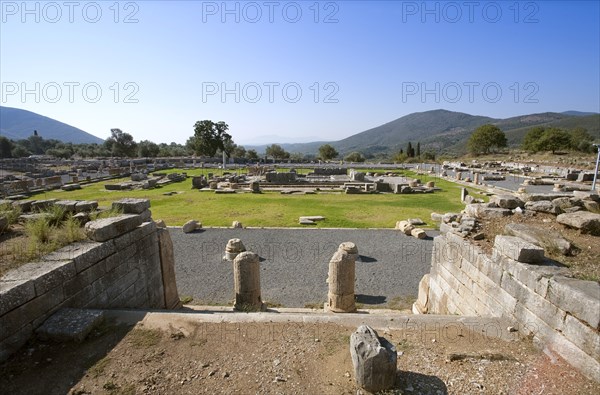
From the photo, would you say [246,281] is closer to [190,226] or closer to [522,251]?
[522,251]

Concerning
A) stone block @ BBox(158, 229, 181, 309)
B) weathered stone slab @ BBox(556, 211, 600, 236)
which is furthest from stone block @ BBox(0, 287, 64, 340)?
weathered stone slab @ BBox(556, 211, 600, 236)

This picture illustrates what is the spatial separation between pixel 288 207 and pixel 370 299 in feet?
39.2

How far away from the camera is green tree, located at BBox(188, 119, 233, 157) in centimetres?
6825

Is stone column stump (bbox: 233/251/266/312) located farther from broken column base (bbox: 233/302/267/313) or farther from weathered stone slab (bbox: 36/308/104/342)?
weathered stone slab (bbox: 36/308/104/342)

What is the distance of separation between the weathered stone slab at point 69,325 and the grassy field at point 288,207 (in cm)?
1088

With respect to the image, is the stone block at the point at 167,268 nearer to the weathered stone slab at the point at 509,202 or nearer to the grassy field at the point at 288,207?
the grassy field at the point at 288,207

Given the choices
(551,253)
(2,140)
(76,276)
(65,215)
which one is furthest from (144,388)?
(2,140)

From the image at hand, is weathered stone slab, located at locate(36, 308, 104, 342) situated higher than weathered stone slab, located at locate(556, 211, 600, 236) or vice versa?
weathered stone slab, located at locate(556, 211, 600, 236)

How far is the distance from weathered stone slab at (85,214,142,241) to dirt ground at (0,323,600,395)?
174cm

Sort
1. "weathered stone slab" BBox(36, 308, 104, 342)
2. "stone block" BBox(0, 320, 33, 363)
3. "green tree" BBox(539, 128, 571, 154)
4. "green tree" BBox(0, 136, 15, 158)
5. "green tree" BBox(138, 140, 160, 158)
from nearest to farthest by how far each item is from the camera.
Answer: "stone block" BBox(0, 320, 33, 363) → "weathered stone slab" BBox(36, 308, 104, 342) → "green tree" BBox(539, 128, 571, 154) → "green tree" BBox(0, 136, 15, 158) → "green tree" BBox(138, 140, 160, 158)

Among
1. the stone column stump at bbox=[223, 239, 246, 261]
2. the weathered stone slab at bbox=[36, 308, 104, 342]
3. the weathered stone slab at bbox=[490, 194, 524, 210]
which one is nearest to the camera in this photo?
the weathered stone slab at bbox=[36, 308, 104, 342]

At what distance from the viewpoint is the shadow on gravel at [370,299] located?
8.14 m

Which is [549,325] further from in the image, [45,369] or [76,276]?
[76,276]

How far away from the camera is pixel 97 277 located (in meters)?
5.15
